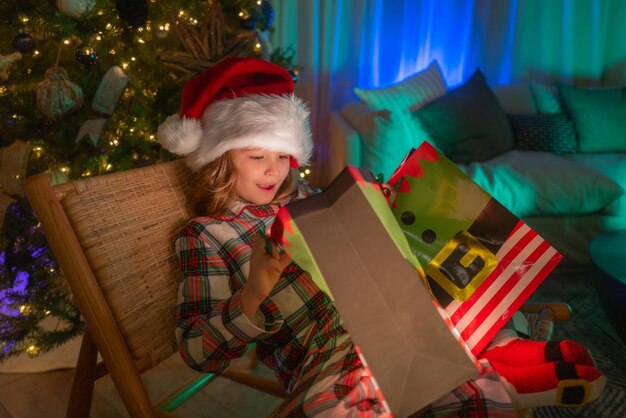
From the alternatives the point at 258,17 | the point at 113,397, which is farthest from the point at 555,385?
the point at 258,17

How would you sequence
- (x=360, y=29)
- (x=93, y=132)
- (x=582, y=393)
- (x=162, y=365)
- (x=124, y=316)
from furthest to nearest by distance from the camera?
(x=360, y=29) → (x=162, y=365) → (x=93, y=132) → (x=124, y=316) → (x=582, y=393)

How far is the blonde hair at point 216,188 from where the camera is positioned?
0.87 meters

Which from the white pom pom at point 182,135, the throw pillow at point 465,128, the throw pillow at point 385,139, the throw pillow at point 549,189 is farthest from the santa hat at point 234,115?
the throw pillow at point 465,128

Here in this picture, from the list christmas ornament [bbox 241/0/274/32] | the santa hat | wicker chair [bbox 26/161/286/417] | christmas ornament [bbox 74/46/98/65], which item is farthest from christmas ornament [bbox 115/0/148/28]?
wicker chair [bbox 26/161/286/417]

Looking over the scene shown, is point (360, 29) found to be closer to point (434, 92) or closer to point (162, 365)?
point (434, 92)

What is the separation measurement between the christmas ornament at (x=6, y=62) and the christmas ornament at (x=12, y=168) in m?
0.22

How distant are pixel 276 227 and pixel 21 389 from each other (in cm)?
133

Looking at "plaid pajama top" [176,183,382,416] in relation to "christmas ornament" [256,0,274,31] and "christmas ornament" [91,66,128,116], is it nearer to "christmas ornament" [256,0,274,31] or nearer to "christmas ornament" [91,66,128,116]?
"christmas ornament" [91,66,128,116]

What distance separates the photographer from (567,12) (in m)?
2.87

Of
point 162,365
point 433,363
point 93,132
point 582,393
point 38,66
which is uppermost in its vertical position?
point 38,66

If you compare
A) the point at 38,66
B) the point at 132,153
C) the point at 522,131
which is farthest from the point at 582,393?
the point at 522,131

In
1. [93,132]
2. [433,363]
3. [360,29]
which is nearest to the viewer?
[433,363]

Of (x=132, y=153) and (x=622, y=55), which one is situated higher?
(x=622, y=55)

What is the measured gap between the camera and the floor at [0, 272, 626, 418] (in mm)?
1208
